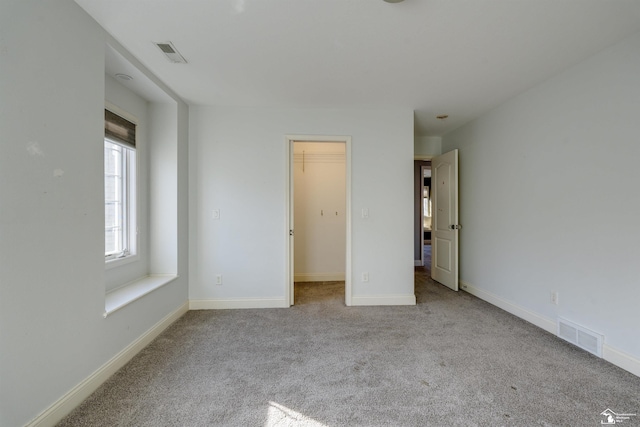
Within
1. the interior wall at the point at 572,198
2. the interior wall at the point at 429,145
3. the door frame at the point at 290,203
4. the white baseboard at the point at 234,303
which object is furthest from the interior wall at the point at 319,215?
the interior wall at the point at 572,198

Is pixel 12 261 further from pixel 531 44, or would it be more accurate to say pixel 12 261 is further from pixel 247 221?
pixel 531 44

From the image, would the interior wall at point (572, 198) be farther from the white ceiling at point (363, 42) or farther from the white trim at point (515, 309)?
the white ceiling at point (363, 42)

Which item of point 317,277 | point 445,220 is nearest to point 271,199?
point 317,277

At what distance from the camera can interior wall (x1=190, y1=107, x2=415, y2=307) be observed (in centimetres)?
305

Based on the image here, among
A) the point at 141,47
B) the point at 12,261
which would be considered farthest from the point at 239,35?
the point at 12,261

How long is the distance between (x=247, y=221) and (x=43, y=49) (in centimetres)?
208

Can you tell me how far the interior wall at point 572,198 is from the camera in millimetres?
1846

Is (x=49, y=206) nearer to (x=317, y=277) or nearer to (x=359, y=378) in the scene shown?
(x=359, y=378)

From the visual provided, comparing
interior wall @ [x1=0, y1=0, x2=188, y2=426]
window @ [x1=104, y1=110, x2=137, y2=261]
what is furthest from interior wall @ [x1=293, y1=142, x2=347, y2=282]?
interior wall @ [x1=0, y1=0, x2=188, y2=426]

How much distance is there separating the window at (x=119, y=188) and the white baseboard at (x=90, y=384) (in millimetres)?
787

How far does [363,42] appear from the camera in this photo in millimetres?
1863

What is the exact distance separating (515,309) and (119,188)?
429 centimetres

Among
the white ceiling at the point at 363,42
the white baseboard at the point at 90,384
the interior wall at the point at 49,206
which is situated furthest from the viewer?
the white ceiling at the point at 363,42

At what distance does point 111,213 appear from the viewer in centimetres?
238
